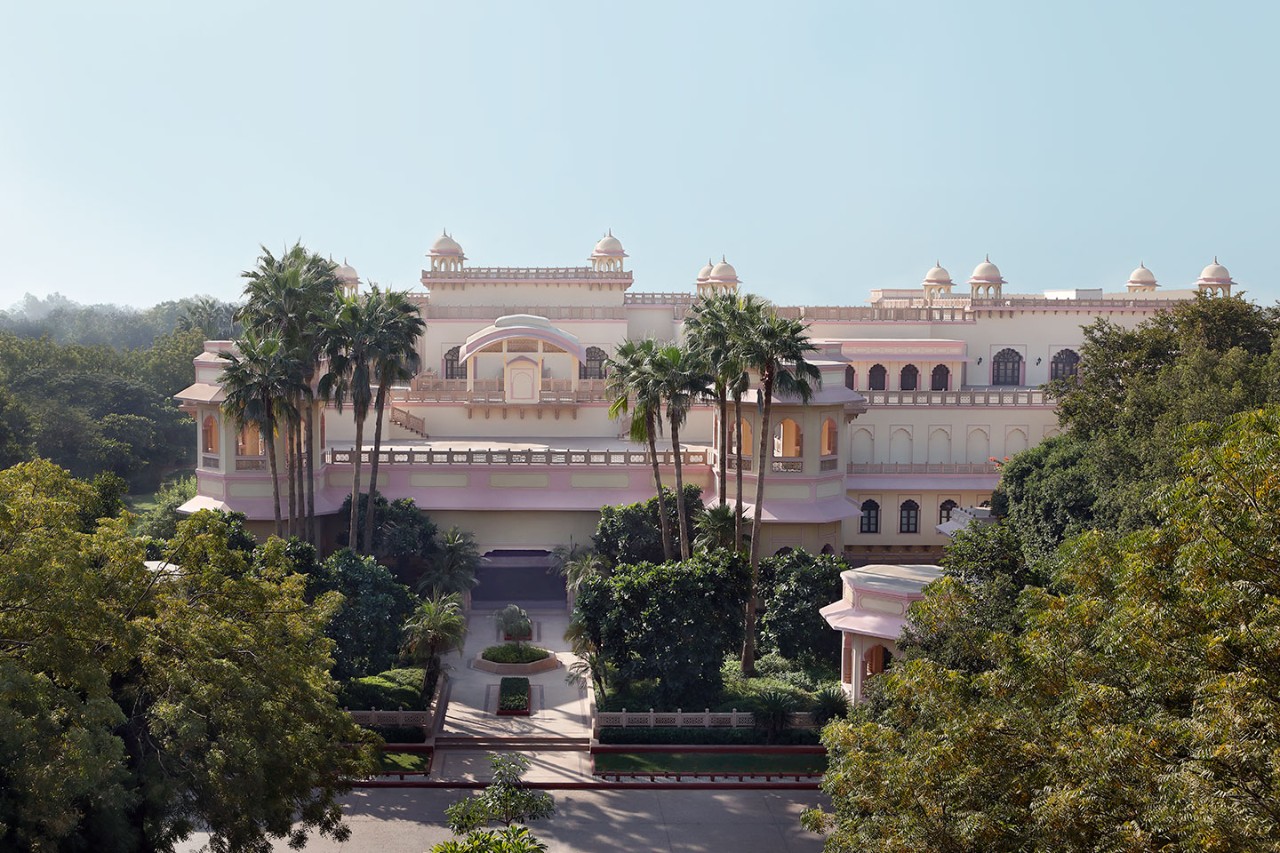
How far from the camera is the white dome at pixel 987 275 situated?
6066 cm

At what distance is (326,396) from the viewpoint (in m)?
33.3

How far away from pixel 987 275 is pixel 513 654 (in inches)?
1453

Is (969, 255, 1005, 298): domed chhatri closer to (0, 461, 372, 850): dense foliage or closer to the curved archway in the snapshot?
the curved archway

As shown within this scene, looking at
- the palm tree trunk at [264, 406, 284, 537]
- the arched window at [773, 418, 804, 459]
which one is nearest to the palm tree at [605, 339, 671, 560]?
the palm tree trunk at [264, 406, 284, 537]

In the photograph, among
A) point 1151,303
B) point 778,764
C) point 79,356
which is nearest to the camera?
point 778,764

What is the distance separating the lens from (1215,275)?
6462 cm

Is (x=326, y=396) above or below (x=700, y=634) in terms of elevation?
above

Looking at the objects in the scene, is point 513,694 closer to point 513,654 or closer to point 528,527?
point 513,654

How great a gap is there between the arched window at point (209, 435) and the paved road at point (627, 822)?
1697 cm

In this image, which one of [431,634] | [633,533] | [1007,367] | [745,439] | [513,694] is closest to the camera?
[431,634]

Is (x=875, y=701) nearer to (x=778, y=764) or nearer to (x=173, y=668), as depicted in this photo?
(x=778, y=764)

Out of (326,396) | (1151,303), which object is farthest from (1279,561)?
(1151,303)

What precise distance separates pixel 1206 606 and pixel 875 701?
931 centimetres

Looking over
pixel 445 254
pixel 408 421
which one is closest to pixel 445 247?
pixel 445 254
